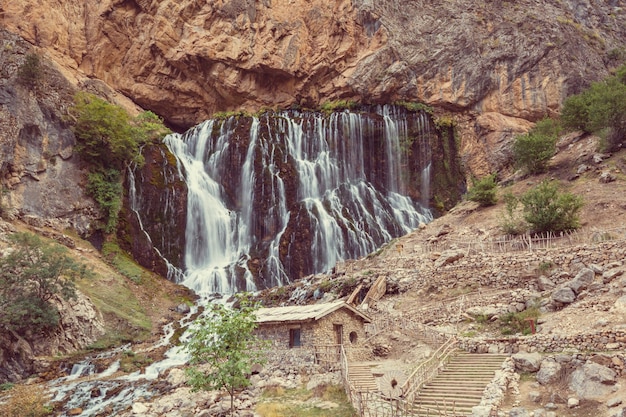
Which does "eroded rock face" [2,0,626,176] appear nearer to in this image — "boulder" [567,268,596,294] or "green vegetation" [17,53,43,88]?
"green vegetation" [17,53,43,88]

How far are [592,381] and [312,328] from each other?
987 centimetres

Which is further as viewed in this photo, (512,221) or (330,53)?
(330,53)

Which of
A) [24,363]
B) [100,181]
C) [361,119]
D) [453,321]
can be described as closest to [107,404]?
[24,363]

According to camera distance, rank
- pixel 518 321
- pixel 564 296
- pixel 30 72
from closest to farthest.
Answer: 1. pixel 564 296
2. pixel 518 321
3. pixel 30 72

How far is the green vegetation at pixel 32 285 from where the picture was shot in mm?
24328

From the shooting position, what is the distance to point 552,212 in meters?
26.8

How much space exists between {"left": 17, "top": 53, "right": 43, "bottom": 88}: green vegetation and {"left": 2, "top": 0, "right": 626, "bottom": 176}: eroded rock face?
12569 millimetres

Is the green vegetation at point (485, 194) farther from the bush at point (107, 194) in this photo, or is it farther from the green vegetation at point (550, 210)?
the bush at point (107, 194)

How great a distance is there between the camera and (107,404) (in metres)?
20.0

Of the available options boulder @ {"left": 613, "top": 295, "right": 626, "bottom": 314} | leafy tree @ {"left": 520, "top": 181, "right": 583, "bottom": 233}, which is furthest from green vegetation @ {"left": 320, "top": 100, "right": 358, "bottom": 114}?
boulder @ {"left": 613, "top": 295, "right": 626, "bottom": 314}

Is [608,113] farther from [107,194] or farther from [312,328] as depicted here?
[107,194]

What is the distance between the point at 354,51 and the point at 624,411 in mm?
52005

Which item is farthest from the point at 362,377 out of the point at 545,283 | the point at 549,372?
Answer: the point at 545,283

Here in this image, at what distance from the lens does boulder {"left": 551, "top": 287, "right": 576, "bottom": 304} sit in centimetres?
1917
